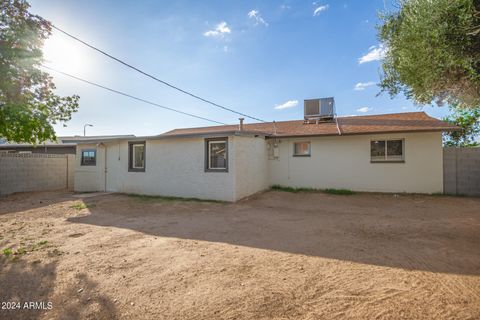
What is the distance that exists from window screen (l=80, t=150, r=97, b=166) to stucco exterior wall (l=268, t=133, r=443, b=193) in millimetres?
9643

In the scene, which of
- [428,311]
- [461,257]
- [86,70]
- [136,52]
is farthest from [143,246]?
[86,70]

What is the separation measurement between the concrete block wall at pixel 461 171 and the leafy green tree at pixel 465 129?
27.4 ft

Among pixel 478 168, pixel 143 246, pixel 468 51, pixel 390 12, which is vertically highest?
pixel 390 12

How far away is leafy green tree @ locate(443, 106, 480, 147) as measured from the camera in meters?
16.8

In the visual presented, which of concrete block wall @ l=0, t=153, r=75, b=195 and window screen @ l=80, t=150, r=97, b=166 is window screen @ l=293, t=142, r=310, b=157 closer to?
window screen @ l=80, t=150, r=97, b=166

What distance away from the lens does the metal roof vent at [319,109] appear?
543 inches

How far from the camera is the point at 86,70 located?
11.1m

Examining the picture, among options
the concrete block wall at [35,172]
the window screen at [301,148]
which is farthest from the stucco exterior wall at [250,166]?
the concrete block wall at [35,172]

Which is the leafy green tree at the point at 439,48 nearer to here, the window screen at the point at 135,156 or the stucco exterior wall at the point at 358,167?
the stucco exterior wall at the point at 358,167

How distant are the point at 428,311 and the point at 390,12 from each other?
298 inches

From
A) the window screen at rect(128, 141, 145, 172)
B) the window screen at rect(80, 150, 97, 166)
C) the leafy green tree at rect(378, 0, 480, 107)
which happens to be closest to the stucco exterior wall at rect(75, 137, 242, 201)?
the window screen at rect(128, 141, 145, 172)

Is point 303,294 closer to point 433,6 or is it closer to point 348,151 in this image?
point 433,6

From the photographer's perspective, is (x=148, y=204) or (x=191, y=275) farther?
(x=148, y=204)

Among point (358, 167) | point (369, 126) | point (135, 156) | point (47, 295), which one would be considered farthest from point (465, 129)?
point (47, 295)
